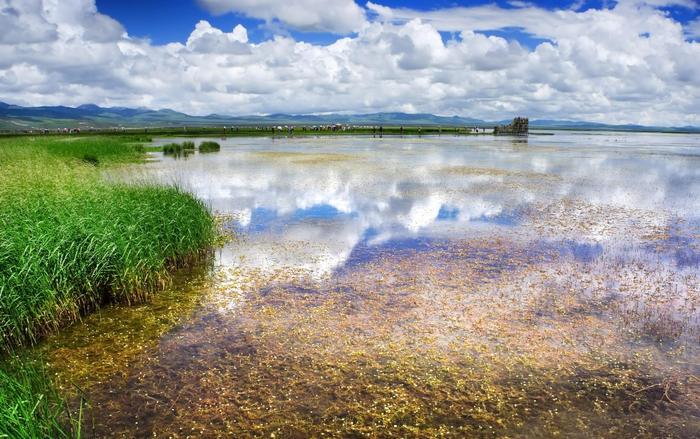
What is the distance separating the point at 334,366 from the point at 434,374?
1.64 meters

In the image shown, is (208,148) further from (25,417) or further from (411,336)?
(25,417)

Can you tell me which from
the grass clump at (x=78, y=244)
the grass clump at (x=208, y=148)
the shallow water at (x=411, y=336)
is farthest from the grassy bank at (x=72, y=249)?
the grass clump at (x=208, y=148)

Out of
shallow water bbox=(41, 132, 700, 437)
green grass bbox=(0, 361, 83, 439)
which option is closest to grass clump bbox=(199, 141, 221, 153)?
shallow water bbox=(41, 132, 700, 437)

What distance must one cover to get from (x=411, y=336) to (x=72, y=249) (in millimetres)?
7216

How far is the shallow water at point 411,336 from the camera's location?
6742 mm

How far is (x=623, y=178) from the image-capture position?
1266 inches

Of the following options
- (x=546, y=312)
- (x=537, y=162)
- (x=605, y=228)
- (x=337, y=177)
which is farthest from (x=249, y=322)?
(x=537, y=162)

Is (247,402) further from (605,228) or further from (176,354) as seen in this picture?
(605,228)

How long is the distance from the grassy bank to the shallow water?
55cm

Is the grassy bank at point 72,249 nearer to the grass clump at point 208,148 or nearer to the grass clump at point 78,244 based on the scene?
the grass clump at point 78,244

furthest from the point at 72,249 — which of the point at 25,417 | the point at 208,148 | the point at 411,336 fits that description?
the point at 208,148

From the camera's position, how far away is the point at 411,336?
9.03 meters

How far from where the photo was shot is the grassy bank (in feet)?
27.7

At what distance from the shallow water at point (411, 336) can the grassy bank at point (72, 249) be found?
0.55m
